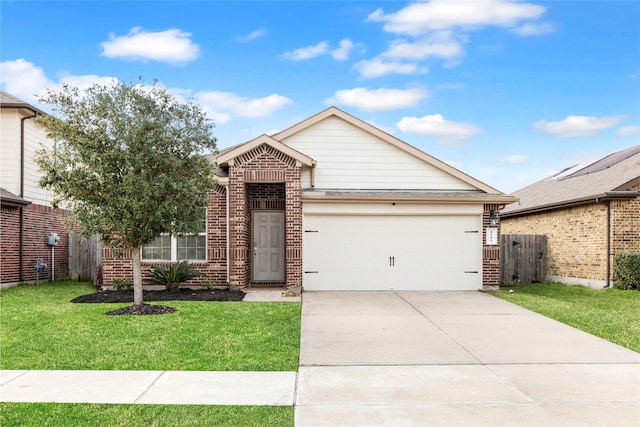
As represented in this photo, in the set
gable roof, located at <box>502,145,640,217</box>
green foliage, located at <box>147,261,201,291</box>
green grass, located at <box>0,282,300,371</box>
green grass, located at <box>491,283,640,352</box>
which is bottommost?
green grass, located at <box>491,283,640,352</box>

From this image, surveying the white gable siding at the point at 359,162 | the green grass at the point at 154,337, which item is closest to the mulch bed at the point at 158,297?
the green grass at the point at 154,337

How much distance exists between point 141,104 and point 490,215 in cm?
972

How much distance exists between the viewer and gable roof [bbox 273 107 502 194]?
15508 mm

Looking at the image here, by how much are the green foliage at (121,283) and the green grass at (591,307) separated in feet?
32.1

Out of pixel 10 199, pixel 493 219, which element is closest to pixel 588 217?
pixel 493 219

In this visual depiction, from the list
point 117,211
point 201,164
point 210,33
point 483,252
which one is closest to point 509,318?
point 483,252

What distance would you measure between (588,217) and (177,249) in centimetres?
1270

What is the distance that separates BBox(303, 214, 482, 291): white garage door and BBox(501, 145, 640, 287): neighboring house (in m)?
4.20

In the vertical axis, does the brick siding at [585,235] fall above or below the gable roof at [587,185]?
below

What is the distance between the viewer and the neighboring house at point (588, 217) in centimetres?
1588

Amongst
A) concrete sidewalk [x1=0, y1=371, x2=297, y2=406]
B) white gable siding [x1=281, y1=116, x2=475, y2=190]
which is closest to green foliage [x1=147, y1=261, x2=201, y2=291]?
white gable siding [x1=281, y1=116, x2=475, y2=190]

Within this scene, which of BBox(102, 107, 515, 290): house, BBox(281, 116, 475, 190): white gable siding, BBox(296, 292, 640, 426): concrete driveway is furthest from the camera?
BBox(281, 116, 475, 190): white gable siding

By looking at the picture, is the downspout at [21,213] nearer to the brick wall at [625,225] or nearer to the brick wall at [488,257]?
the brick wall at [488,257]

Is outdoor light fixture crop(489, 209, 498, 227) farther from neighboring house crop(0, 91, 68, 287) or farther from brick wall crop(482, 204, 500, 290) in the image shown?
neighboring house crop(0, 91, 68, 287)
